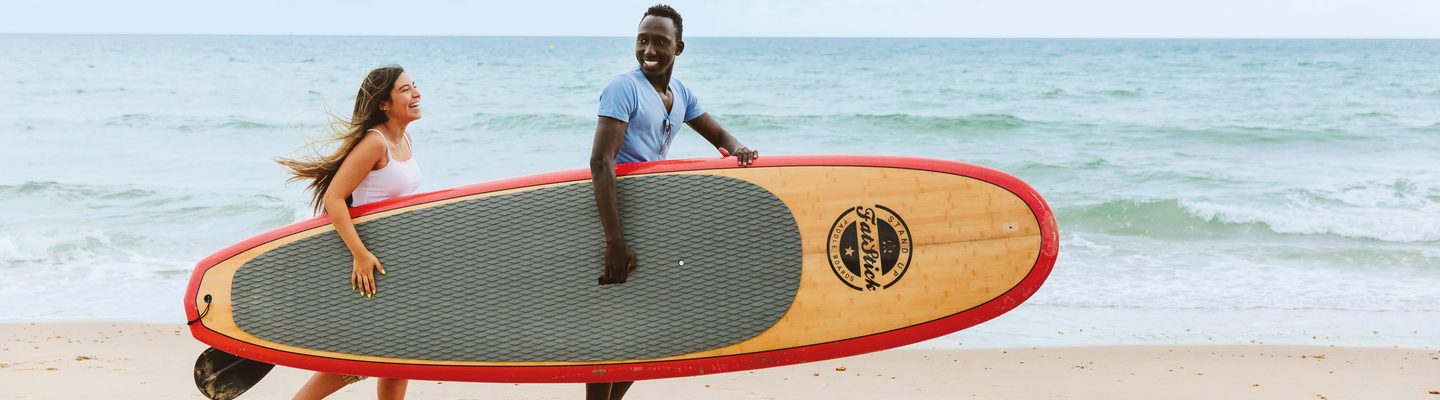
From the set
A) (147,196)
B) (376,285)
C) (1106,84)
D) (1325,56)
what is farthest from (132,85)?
(1325,56)

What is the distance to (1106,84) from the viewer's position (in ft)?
77.8

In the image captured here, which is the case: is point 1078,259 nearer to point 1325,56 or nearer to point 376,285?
point 376,285

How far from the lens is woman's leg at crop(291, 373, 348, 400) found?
276 centimetres

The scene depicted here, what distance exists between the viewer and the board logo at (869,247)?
279 cm

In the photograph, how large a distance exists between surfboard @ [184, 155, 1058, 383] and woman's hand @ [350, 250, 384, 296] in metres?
0.03

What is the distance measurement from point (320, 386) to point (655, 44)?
4.11 ft

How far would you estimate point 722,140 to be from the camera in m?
2.84

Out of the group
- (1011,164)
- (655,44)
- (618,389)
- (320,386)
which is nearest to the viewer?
(655,44)

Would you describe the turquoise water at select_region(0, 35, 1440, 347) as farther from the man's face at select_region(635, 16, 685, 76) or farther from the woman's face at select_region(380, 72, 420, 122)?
the woman's face at select_region(380, 72, 420, 122)

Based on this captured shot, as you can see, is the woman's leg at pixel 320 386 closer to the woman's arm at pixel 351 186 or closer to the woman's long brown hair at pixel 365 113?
the woman's arm at pixel 351 186

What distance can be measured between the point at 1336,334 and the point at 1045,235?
108 inches

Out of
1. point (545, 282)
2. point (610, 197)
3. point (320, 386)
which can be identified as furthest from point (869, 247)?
point (320, 386)

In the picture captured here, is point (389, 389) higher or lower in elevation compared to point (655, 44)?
lower

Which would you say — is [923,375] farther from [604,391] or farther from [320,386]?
[320,386]
